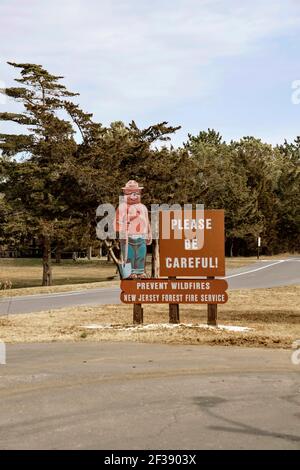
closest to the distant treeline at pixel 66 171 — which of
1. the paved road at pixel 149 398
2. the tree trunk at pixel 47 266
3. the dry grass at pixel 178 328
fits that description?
the tree trunk at pixel 47 266

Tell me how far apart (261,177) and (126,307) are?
57.0 m

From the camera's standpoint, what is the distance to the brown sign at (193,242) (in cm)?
1398

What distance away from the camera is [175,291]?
14.0 m

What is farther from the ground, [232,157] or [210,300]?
[232,157]

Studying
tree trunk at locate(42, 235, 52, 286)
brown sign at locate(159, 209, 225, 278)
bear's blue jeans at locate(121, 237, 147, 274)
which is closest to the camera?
brown sign at locate(159, 209, 225, 278)

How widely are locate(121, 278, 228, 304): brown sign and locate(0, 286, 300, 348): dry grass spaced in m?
0.76

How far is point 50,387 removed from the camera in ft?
25.7

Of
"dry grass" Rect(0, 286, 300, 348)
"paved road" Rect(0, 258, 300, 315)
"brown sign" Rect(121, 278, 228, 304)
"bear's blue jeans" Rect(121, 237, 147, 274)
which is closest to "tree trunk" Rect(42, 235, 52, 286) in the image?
"paved road" Rect(0, 258, 300, 315)

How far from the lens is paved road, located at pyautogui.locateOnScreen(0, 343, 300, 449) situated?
5723 millimetres

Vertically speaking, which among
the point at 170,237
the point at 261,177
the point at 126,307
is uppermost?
the point at 261,177

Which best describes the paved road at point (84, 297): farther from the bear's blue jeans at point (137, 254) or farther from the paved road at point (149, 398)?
the paved road at point (149, 398)

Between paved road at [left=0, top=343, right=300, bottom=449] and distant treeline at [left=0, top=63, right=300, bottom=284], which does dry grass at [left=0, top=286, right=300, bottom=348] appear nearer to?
paved road at [left=0, top=343, right=300, bottom=449]
